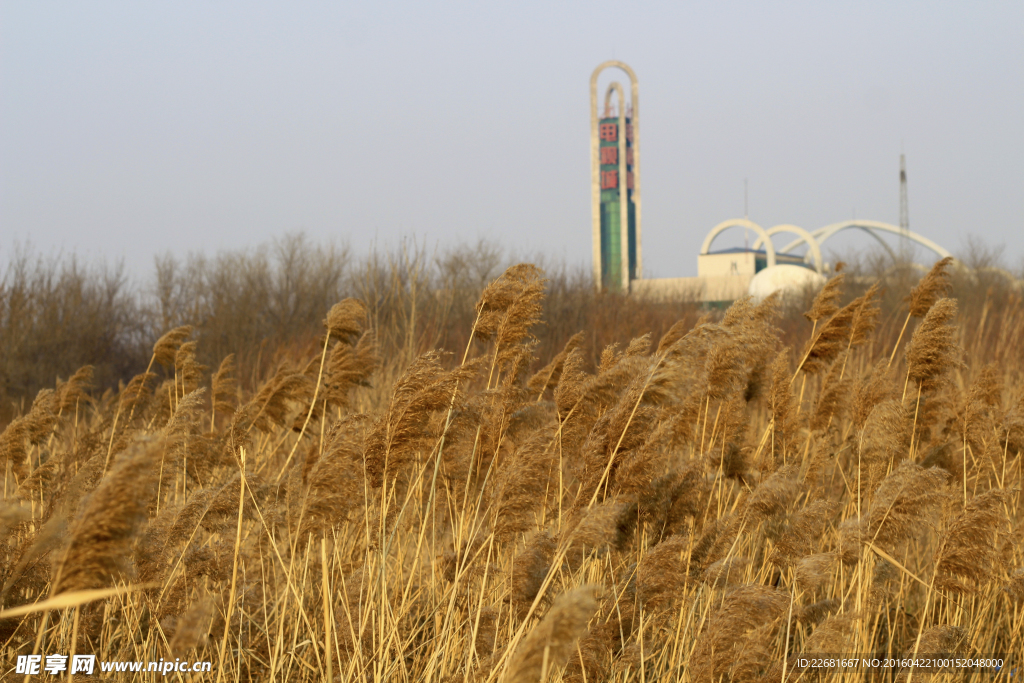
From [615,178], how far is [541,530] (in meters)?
75.2

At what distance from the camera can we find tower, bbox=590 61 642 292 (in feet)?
244

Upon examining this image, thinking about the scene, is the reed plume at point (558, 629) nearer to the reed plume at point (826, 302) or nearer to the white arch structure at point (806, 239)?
the reed plume at point (826, 302)

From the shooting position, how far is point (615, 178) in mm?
75125

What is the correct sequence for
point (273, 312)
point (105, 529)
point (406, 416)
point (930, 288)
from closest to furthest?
point (105, 529) < point (406, 416) < point (930, 288) < point (273, 312)

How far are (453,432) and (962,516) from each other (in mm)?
1737

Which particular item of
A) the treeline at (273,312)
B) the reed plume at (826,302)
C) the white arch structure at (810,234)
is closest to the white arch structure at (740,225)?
the white arch structure at (810,234)

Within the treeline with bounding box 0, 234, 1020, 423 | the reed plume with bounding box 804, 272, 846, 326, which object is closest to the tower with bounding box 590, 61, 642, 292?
the treeline with bounding box 0, 234, 1020, 423

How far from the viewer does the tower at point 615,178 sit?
2923 inches

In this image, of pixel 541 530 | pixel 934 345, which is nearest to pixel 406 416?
pixel 541 530

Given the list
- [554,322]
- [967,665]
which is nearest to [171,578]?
[967,665]

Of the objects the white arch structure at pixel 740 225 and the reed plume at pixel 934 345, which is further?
the white arch structure at pixel 740 225

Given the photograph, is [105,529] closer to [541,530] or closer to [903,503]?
[541,530]

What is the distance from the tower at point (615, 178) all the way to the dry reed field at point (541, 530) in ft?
233

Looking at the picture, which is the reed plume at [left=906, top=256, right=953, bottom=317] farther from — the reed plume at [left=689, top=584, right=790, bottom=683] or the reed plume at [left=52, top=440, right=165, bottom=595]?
the reed plume at [left=52, top=440, right=165, bottom=595]
